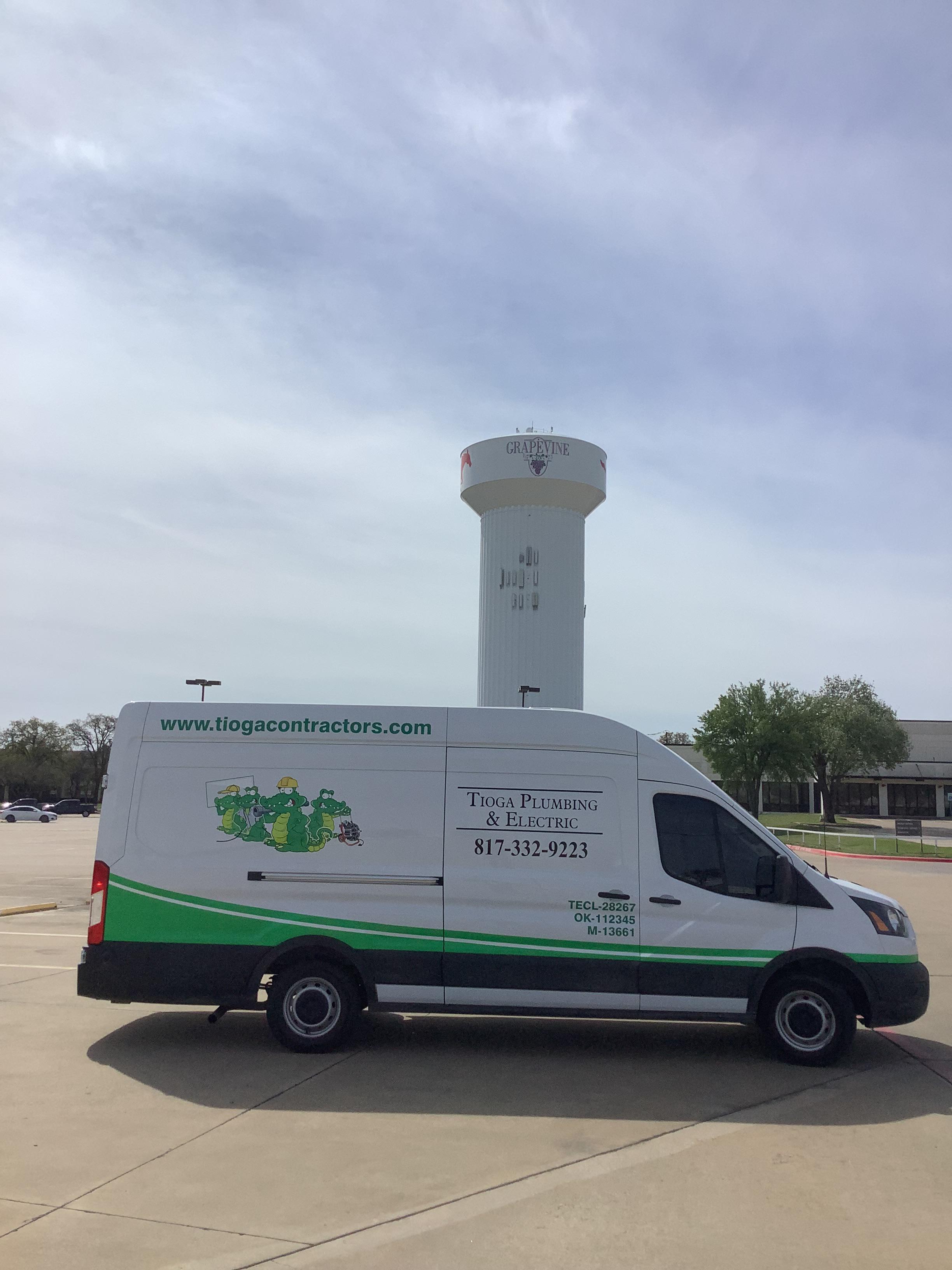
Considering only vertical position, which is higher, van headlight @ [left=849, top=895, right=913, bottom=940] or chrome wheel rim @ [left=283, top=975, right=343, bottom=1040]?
van headlight @ [left=849, top=895, right=913, bottom=940]

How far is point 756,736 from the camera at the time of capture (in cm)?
5369

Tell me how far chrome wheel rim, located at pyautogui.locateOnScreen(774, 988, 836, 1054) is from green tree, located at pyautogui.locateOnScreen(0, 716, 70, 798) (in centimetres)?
9199

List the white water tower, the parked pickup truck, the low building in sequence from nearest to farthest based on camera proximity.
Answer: the white water tower
the parked pickup truck
the low building

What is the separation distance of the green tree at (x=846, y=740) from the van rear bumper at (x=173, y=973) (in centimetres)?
5134

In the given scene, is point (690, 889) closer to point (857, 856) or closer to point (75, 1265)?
point (75, 1265)

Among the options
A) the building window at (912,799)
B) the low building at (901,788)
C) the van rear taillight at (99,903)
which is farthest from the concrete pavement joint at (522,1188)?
the building window at (912,799)

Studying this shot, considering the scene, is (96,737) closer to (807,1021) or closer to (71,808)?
(71,808)

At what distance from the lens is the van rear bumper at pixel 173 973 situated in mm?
7867

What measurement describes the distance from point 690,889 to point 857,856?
27.7 meters

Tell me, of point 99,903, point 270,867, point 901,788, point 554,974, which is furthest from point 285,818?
point 901,788

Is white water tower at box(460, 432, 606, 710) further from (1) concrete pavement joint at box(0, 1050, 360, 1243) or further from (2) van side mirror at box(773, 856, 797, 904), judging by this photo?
(1) concrete pavement joint at box(0, 1050, 360, 1243)

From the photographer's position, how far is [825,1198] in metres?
5.11

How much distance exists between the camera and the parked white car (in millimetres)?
58562

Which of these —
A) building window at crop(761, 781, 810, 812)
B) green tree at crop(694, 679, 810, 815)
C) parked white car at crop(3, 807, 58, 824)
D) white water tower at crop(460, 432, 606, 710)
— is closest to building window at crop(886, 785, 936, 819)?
building window at crop(761, 781, 810, 812)
